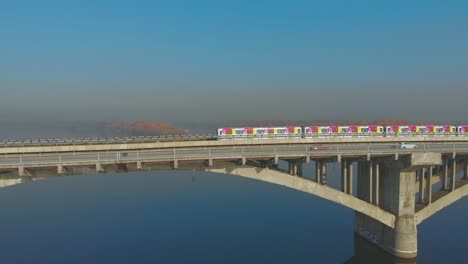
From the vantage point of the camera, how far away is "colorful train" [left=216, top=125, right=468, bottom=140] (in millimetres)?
37875

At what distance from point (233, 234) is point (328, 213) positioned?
55.8ft

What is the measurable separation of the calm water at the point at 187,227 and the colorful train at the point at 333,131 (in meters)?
12.7

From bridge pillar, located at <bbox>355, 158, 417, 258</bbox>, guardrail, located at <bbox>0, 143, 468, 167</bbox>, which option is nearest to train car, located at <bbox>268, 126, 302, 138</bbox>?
guardrail, located at <bbox>0, 143, 468, 167</bbox>

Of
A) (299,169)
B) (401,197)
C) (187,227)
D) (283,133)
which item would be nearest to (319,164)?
(299,169)

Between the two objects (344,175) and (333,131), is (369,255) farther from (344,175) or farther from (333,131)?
(333,131)

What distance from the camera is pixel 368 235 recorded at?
40.4m

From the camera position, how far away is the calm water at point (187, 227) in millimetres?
40469

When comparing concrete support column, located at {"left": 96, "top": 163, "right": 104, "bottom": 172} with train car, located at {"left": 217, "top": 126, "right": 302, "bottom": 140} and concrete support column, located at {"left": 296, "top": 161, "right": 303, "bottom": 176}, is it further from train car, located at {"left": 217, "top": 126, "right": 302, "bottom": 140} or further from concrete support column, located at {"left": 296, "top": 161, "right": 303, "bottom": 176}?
concrete support column, located at {"left": 296, "top": 161, "right": 303, "bottom": 176}

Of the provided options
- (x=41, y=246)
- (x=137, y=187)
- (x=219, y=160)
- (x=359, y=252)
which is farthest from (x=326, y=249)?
(x=137, y=187)

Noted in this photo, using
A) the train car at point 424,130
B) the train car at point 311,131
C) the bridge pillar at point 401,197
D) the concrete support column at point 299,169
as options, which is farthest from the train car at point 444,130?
the concrete support column at point 299,169

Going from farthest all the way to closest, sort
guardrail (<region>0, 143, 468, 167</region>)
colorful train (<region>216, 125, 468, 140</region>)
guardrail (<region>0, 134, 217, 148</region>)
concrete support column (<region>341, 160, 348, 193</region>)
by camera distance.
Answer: colorful train (<region>216, 125, 468, 140</region>) → concrete support column (<region>341, 160, 348, 193</region>) → guardrail (<region>0, 134, 217, 148</region>) → guardrail (<region>0, 143, 468, 167</region>)

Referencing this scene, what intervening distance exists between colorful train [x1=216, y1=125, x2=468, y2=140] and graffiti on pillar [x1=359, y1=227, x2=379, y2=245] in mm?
10367

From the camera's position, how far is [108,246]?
4316cm

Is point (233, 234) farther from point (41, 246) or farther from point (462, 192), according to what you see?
point (462, 192)
